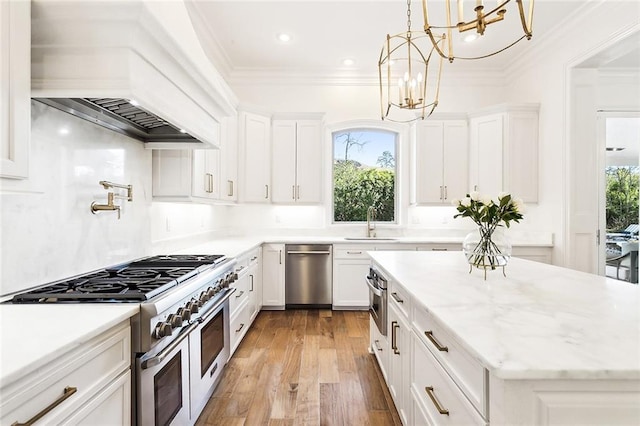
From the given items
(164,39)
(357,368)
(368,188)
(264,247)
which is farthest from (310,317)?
(164,39)

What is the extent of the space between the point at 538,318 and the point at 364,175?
3910 mm

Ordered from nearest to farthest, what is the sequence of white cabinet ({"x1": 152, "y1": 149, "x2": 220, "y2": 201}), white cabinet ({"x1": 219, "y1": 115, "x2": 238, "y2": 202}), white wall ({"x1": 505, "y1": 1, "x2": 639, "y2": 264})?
white cabinet ({"x1": 152, "y1": 149, "x2": 220, "y2": 201}), white wall ({"x1": 505, "y1": 1, "x2": 639, "y2": 264}), white cabinet ({"x1": 219, "y1": 115, "x2": 238, "y2": 202})

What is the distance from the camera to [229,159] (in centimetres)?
382

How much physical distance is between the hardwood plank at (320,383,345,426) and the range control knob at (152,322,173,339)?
1.18 metres

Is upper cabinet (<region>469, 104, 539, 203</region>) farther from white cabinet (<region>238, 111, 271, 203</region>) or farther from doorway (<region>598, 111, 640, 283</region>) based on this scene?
white cabinet (<region>238, 111, 271, 203</region>)

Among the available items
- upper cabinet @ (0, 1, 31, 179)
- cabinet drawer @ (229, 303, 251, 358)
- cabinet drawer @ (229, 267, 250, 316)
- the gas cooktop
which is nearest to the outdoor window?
cabinet drawer @ (229, 267, 250, 316)

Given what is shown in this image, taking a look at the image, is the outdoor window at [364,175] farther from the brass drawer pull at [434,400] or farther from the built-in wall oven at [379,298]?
the brass drawer pull at [434,400]

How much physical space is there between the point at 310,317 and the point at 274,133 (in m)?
2.48

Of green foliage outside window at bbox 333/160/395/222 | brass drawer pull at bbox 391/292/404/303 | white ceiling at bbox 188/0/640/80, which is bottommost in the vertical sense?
brass drawer pull at bbox 391/292/404/303

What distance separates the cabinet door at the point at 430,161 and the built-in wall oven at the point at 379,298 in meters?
2.20

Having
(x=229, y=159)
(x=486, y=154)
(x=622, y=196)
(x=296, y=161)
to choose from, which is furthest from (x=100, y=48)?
(x=622, y=196)

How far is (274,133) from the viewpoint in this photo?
442 centimetres

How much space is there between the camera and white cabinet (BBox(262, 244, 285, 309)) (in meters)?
4.15

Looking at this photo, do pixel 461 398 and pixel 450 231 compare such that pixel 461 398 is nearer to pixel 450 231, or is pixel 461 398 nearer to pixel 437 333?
pixel 437 333
